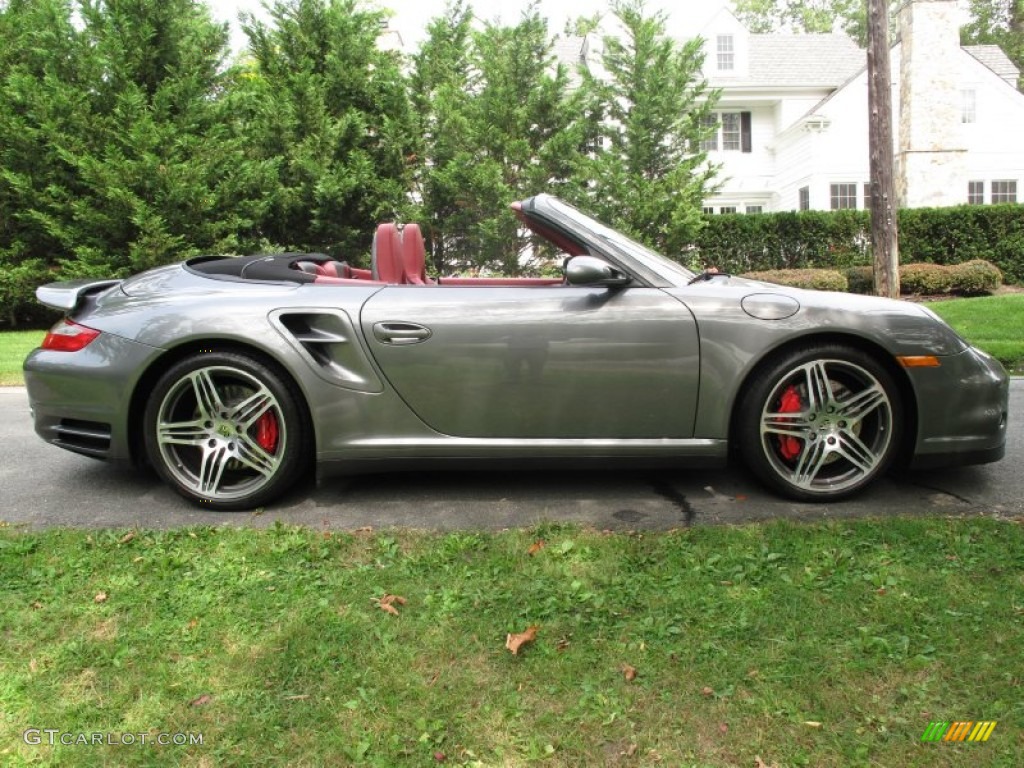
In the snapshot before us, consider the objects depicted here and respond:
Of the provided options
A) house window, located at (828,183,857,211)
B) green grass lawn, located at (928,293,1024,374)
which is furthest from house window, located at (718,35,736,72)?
green grass lawn, located at (928,293,1024,374)

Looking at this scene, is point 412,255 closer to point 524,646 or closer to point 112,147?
point 524,646

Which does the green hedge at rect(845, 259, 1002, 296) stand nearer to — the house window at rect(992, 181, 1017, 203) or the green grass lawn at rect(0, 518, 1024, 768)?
the house window at rect(992, 181, 1017, 203)

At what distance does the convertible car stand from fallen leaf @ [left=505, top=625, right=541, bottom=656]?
1191mm

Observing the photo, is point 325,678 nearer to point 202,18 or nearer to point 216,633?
point 216,633

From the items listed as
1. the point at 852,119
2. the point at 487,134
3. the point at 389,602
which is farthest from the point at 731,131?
the point at 389,602

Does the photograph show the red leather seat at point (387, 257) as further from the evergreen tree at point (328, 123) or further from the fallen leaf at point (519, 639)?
the evergreen tree at point (328, 123)

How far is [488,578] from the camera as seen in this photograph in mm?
2449

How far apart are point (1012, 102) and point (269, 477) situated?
88.2 feet

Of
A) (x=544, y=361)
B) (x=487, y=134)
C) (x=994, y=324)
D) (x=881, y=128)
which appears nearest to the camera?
(x=544, y=361)

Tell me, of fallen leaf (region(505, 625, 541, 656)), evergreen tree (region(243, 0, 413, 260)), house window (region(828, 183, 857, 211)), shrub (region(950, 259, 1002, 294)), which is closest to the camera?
fallen leaf (region(505, 625, 541, 656))

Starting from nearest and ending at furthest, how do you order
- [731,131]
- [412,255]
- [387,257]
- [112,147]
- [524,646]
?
[524,646] → [387,257] → [412,255] → [112,147] → [731,131]

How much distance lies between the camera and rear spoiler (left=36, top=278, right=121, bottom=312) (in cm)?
344
